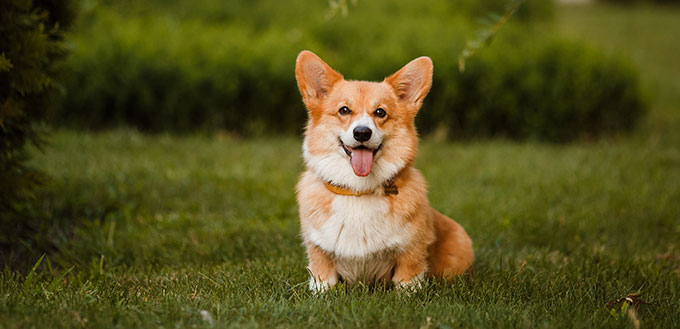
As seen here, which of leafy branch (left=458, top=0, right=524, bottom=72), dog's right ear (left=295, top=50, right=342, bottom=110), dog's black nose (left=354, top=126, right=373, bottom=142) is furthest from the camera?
leafy branch (left=458, top=0, right=524, bottom=72)

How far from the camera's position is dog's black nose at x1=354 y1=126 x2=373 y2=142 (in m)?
3.04

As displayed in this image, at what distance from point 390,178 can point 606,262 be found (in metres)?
1.71

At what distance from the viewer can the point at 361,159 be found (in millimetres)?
3102

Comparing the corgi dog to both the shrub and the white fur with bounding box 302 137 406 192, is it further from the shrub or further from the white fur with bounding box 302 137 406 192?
the shrub

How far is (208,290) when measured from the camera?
3.26m

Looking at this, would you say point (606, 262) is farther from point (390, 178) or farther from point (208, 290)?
point (208, 290)

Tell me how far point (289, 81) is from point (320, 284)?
4963 millimetres

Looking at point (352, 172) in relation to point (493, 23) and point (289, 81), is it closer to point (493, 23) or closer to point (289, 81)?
point (493, 23)

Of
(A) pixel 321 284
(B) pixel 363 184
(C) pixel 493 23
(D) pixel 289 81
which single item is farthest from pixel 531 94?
(A) pixel 321 284

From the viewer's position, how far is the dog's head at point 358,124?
10.2ft

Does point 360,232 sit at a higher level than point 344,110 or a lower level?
lower

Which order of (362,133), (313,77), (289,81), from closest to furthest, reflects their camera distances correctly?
(362,133)
(313,77)
(289,81)

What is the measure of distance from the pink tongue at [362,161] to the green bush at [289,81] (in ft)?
14.8

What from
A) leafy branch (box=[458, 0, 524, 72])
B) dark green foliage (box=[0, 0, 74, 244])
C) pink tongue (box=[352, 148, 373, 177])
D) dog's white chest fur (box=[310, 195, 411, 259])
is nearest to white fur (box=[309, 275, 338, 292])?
dog's white chest fur (box=[310, 195, 411, 259])
